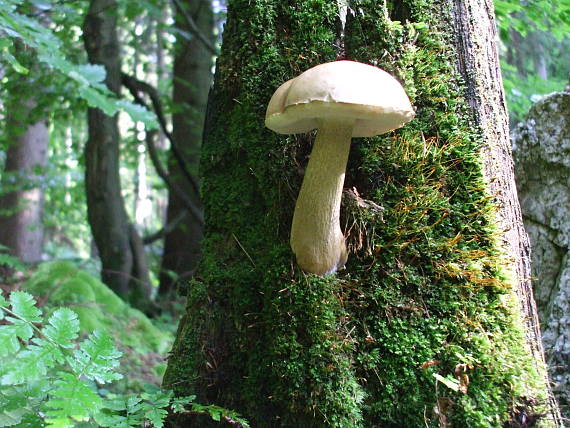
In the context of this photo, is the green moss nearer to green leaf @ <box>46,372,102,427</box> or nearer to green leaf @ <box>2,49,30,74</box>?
green leaf @ <box>2,49,30,74</box>

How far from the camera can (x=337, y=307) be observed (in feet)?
5.67

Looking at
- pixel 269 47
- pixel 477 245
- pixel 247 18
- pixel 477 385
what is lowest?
pixel 477 385

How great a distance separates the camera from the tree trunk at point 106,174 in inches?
240

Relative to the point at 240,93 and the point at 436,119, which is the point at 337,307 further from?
the point at 240,93

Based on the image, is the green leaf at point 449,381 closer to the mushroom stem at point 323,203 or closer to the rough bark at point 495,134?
the rough bark at point 495,134

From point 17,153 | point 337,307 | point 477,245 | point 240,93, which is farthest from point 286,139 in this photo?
point 17,153

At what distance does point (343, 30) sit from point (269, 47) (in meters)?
0.36

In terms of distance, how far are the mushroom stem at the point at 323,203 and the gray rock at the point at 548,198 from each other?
67.9 inches

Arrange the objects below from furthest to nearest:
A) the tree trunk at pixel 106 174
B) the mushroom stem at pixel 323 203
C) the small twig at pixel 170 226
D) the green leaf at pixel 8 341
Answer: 1. the small twig at pixel 170 226
2. the tree trunk at pixel 106 174
3. the mushroom stem at pixel 323 203
4. the green leaf at pixel 8 341

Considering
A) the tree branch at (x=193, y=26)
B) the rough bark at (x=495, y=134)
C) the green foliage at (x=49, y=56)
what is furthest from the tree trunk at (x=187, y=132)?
the rough bark at (x=495, y=134)

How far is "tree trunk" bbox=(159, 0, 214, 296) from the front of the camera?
728 centimetres

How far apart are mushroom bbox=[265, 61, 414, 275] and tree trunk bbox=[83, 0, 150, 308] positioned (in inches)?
196

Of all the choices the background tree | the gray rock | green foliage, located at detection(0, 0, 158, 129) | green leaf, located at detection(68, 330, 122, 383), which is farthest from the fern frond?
the background tree

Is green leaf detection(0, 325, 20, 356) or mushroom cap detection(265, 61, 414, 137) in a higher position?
mushroom cap detection(265, 61, 414, 137)
